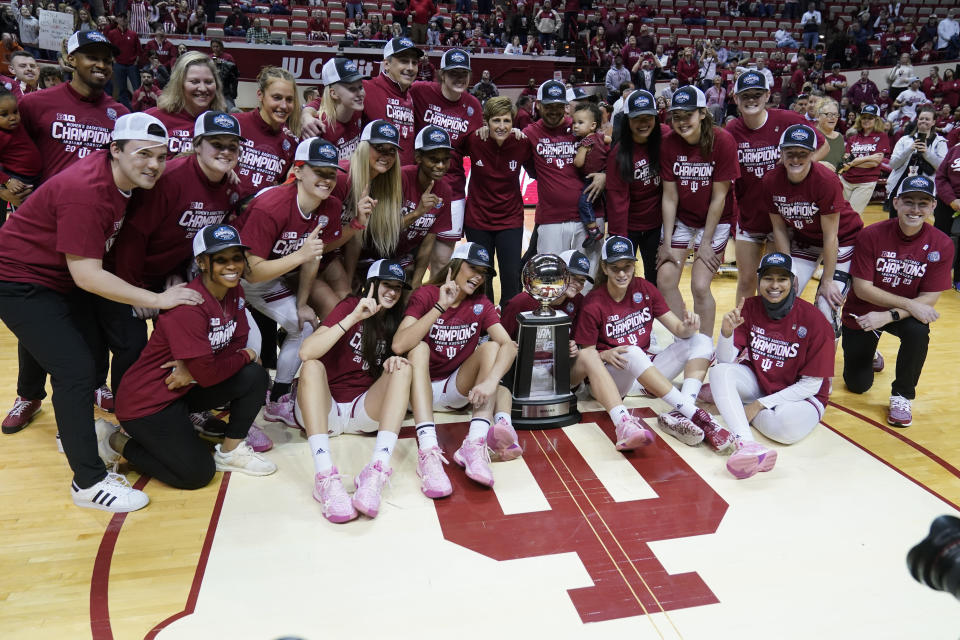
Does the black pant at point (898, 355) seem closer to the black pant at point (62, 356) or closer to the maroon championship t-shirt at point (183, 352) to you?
the maroon championship t-shirt at point (183, 352)

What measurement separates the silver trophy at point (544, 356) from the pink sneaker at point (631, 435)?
51 centimetres

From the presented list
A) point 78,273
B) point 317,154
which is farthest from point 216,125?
point 78,273

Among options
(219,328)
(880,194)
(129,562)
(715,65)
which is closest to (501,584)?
(129,562)

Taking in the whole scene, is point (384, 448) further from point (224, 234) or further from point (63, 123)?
point (63, 123)

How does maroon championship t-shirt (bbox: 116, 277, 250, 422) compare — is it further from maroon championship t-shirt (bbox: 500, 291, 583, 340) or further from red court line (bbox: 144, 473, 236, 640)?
maroon championship t-shirt (bbox: 500, 291, 583, 340)

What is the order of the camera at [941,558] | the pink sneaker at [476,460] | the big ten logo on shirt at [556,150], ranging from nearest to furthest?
1. the camera at [941,558]
2. the pink sneaker at [476,460]
3. the big ten logo on shirt at [556,150]

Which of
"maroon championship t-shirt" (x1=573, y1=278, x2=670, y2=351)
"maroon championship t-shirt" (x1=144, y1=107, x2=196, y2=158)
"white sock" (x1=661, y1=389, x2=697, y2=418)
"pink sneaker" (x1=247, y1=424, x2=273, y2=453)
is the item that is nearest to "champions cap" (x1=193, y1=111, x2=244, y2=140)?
"maroon championship t-shirt" (x1=144, y1=107, x2=196, y2=158)

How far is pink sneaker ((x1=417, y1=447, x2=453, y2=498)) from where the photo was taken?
359 cm

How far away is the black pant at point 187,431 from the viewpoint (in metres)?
3.53

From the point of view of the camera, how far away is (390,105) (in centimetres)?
491

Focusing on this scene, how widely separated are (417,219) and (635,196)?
1.61m

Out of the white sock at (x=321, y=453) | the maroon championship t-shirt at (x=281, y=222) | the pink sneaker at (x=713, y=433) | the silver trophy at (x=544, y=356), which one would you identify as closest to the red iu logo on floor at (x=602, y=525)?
the pink sneaker at (x=713, y=433)

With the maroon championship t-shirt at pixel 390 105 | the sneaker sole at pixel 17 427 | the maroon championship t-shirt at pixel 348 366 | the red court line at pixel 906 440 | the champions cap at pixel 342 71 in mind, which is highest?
the champions cap at pixel 342 71

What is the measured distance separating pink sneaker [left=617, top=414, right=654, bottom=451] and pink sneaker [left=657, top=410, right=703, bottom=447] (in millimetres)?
314
